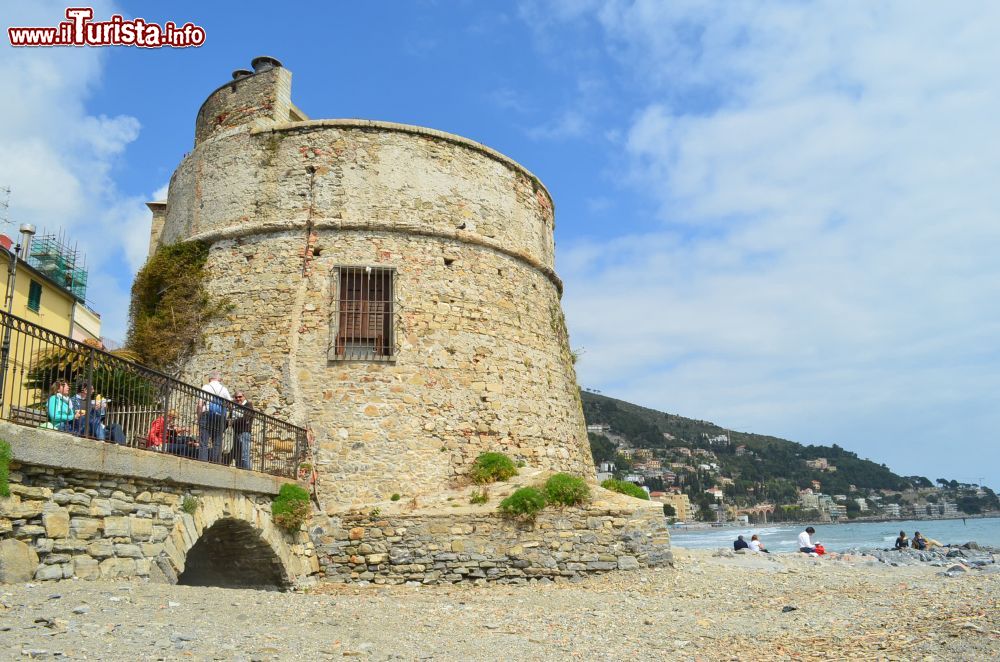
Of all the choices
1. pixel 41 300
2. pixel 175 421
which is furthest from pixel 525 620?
pixel 41 300

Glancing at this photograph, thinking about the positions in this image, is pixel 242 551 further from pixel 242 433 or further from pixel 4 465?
pixel 4 465

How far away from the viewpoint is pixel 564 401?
52.7 feet

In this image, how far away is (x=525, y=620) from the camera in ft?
29.6

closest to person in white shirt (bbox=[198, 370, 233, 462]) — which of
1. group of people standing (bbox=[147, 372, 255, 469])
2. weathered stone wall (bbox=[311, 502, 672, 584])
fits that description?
group of people standing (bbox=[147, 372, 255, 469])

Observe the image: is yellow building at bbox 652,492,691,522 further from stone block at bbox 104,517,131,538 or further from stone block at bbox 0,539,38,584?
stone block at bbox 0,539,38,584

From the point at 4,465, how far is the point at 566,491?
7.98 metres

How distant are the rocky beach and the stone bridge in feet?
1.19

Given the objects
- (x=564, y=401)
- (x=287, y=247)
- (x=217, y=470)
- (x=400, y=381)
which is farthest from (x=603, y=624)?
(x=287, y=247)

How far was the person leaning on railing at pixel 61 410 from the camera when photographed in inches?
311

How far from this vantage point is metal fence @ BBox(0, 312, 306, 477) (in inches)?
307

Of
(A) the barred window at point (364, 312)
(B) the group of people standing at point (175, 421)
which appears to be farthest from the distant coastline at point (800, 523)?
(B) the group of people standing at point (175, 421)

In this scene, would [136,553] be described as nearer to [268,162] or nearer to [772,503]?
[268,162]

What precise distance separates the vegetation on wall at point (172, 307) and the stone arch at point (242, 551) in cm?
407

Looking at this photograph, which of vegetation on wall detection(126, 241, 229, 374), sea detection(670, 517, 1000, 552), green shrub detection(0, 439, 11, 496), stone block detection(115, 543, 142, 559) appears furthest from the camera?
sea detection(670, 517, 1000, 552)
